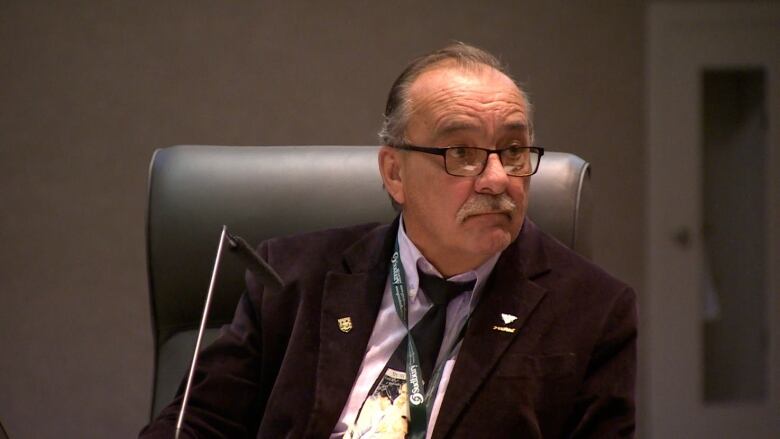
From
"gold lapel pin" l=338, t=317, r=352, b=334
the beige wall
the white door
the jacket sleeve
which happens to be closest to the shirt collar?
"gold lapel pin" l=338, t=317, r=352, b=334

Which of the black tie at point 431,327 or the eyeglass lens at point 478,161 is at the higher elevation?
the eyeglass lens at point 478,161

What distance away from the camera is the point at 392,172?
1849 mm

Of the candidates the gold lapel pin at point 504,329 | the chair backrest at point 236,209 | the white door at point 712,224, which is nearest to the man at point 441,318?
the gold lapel pin at point 504,329

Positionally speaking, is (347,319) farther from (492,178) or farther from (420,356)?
(492,178)

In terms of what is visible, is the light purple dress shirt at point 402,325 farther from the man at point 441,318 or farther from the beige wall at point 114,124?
the beige wall at point 114,124

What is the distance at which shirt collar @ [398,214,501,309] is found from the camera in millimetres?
1772

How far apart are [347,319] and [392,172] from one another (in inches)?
12.0

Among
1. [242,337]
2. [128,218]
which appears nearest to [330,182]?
[242,337]

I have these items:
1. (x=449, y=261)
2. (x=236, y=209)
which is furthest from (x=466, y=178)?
(x=236, y=209)

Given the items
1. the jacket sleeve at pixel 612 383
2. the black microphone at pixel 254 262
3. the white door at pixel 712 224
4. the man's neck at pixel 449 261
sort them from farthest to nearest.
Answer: the white door at pixel 712 224 → the man's neck at pixel 449 261 → the jacket sleeve at pixel 612 383 → the black microphone at pixel 254 262

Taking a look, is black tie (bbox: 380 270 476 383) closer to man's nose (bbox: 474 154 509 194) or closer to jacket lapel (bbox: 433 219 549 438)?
jacket lapel (bbox: 433 219 549 438)

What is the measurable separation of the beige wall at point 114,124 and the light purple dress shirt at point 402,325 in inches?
79.1

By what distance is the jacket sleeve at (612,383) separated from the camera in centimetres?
157

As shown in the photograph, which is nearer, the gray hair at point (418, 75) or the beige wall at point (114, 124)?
the gray hair at point (418, 75)
